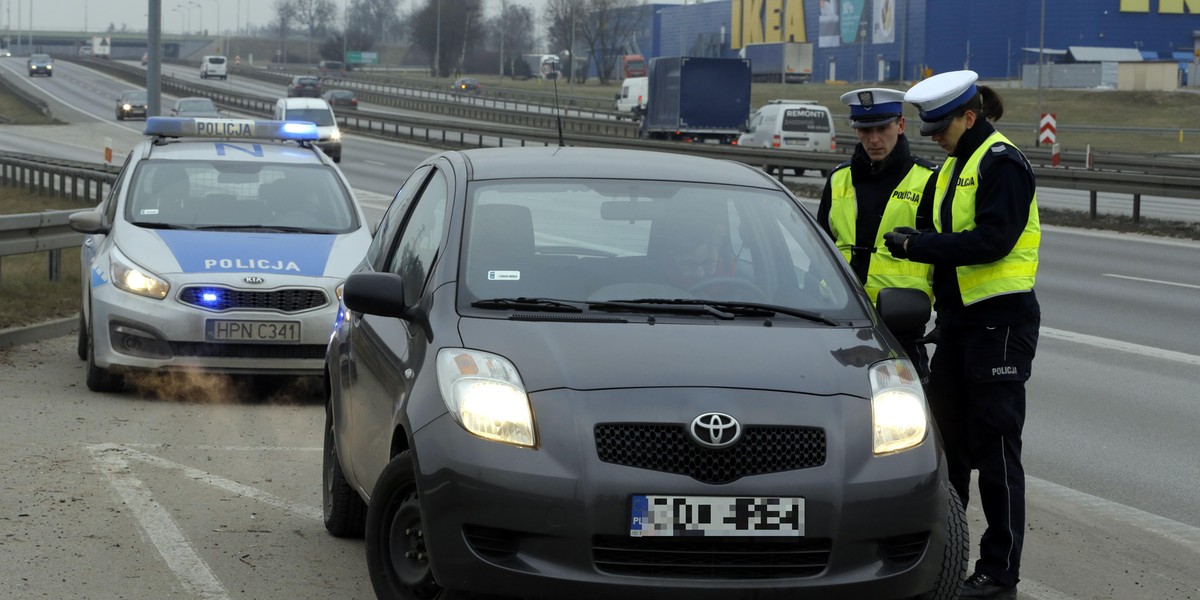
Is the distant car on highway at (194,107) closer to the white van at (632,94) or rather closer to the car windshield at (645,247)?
the white van at (632,94)

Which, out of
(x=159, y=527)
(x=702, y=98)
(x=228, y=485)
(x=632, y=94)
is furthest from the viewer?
(x=632, y=94)

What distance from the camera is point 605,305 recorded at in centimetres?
473

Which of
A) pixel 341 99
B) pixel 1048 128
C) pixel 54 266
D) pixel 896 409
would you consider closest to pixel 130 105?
pixel 341 99

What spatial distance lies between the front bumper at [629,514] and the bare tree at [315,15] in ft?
596

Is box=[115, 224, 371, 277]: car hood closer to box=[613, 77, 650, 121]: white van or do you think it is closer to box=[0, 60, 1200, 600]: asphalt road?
box=[0, 60, 1200, 600]: asphalt road

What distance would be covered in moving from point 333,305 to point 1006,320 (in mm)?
5021

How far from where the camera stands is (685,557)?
398cm

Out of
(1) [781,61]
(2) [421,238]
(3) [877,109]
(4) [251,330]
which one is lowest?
(4) [251,330]

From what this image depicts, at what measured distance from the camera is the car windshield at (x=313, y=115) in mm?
44084

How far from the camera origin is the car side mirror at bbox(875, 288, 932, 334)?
496 centimetres

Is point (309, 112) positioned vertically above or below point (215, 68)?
below

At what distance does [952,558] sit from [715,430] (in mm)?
868

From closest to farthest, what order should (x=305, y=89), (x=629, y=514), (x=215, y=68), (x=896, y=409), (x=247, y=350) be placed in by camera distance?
1. (x=629, y=514)
2. (x=896, y=409)
3. (x=247, y=350)
4. (x=305, y=89)
5. (x=215, y=68)

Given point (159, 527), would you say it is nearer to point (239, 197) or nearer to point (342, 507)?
point (342, 507)
